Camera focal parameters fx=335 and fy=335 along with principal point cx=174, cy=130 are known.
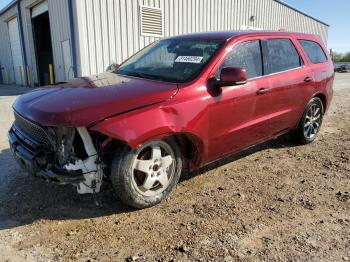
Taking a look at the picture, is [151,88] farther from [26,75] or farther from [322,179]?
[26,75]

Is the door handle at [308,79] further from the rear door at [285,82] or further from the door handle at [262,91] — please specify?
the door handle at [262,91]

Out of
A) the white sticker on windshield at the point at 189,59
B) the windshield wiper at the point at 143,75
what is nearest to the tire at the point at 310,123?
the white sticker on windshield at the point at 189,59

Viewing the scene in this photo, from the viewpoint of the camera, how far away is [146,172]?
10.6ft

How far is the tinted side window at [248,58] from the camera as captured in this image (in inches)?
152

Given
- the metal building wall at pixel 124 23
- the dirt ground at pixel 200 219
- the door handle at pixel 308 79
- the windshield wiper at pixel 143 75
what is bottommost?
the dirt ground at pixel 200 219

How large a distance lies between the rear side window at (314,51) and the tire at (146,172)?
309 centimetres

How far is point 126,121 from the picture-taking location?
287 centimetres

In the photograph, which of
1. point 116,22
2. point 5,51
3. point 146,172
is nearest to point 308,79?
point 146,172

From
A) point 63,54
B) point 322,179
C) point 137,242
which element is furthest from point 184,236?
point 63,54

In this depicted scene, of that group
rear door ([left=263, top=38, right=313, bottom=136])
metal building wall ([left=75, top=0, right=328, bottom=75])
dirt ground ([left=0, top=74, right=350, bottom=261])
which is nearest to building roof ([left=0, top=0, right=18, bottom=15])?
metal building wall ([left=75, top=0, right=328, bottom=75])

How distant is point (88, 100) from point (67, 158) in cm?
54

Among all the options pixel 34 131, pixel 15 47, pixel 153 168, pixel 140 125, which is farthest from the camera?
pixel 15 47

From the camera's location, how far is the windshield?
3.63 metres

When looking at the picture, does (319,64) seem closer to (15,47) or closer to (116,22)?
(116,22)
